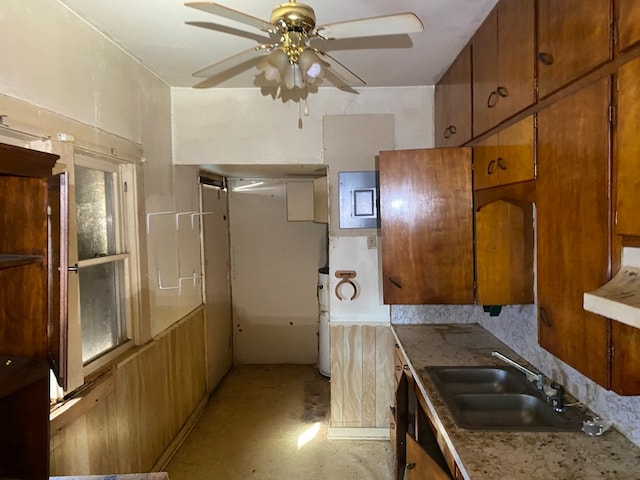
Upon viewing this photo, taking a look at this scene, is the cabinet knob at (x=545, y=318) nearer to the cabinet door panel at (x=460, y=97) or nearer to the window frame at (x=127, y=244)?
the cabinet door panel at (x=460, y=97)

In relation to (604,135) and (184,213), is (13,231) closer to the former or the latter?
(604,135)

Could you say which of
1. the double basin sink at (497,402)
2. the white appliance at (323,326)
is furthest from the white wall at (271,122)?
the double basin sink at (497,402)

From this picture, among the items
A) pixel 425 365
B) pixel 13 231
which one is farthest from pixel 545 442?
pixel 13 231

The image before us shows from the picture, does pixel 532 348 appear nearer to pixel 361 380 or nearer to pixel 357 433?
pixel 361 380

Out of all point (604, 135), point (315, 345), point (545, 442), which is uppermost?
point (604, 135)

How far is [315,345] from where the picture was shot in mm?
4172

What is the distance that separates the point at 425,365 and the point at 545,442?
75 cm

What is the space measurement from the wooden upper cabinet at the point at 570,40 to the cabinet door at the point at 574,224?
7 cm

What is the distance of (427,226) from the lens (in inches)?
82.8

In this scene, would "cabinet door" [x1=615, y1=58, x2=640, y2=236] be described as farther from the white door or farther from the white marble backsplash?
the white door

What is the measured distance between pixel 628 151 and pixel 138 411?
2.40m

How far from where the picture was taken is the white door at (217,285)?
11.0 ft

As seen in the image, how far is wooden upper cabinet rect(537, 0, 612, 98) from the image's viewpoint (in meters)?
0.97

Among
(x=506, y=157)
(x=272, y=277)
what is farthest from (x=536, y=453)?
(x=272, y=277)
